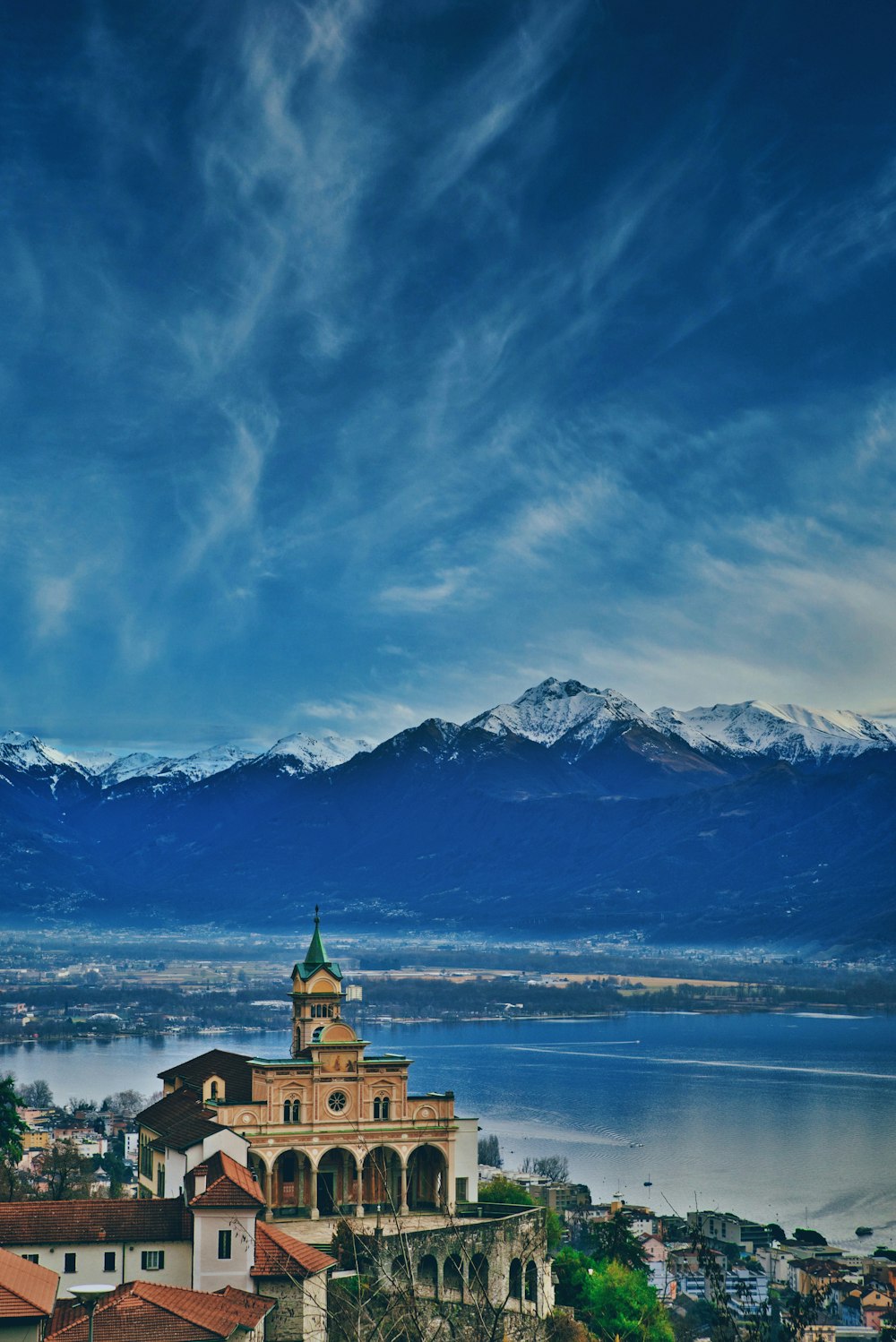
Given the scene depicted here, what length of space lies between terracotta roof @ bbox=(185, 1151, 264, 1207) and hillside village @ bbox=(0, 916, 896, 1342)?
2.3 inches

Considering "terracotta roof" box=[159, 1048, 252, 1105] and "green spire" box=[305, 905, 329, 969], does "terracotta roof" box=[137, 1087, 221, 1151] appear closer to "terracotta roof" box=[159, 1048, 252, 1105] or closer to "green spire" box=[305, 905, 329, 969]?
"terracotta roof" box=[159, 1048, 252, 1105]

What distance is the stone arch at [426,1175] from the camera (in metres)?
47.2

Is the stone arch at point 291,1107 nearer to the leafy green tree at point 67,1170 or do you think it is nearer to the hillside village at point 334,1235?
the hillside village at point 334,1235

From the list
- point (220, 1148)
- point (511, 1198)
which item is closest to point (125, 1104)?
point (511, 1198)

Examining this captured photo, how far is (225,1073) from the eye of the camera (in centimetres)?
4925

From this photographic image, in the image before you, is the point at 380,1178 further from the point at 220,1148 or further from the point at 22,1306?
the point at 22,1306

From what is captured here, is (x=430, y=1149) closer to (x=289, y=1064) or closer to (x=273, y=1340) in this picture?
(x=289, y=1064)

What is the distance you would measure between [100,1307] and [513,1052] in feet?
424

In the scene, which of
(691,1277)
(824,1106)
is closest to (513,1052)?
(824,1106)

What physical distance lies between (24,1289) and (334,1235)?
12.0 metres

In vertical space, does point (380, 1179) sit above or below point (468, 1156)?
below

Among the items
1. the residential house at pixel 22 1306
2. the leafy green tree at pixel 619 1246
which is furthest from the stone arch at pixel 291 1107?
the residential house at pixel 22 1306

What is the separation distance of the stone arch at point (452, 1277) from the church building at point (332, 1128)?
5223mm

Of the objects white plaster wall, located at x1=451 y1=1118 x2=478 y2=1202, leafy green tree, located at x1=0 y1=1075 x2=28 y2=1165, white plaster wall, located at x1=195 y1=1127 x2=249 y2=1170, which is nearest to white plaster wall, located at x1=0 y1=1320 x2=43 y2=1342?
white plaster wall, located at x1=195 y1=1127 x2=249 y2=1170
